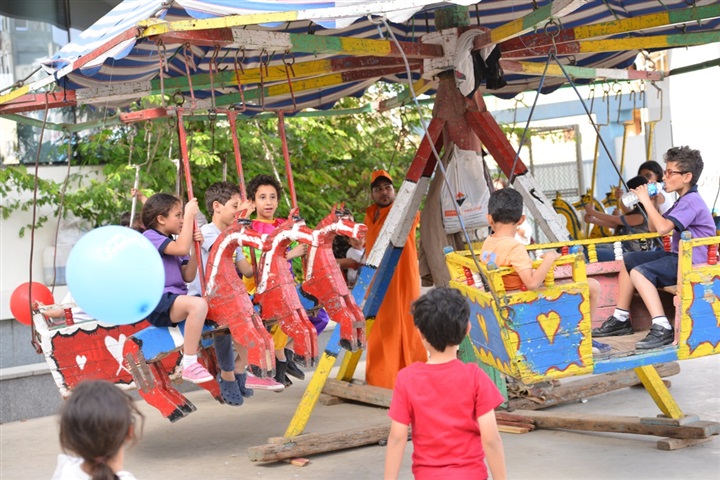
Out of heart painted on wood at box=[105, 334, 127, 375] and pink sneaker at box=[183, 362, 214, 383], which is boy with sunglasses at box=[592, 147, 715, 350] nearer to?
pink sneaker at box=[183, 362, 214, 383]

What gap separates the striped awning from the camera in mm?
5387

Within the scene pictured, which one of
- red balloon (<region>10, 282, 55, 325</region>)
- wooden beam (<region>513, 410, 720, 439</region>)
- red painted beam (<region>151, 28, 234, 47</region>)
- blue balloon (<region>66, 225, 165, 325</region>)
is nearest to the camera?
blue balloon (<region>66, 225, 165, 325</region>)

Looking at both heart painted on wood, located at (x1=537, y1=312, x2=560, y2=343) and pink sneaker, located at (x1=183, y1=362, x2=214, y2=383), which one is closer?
heart painted on wood, located at (x1=537, y1=312, x2=560, y2=343)

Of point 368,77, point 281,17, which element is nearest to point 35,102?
point 281,17

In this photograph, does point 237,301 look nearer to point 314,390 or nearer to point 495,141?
point 314,390

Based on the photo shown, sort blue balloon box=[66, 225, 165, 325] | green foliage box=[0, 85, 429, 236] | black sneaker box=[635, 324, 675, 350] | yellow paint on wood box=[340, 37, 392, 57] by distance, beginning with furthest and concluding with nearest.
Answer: green foliage box=[0, 85, 429, 236], yellow paint on wood box=[340, 37, 392, 57], black sneaker box=[635, 324, 675, 350], blue balloon box=[66, 225, 165, 325]

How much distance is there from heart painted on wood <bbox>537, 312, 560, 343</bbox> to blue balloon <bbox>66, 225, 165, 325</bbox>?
73.3 inches

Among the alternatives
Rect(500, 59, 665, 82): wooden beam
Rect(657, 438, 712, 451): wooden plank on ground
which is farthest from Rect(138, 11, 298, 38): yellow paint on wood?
Rect(657, 438, 712, 451): wooden plank on ground

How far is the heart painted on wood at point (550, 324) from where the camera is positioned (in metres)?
4.86

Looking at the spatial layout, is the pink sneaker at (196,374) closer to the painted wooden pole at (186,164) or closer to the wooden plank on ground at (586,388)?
the painted wooden pole at (186,164)

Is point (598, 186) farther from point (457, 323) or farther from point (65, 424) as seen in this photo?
point (65, 424)

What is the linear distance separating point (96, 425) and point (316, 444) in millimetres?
4041

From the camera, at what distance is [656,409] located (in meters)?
7.54

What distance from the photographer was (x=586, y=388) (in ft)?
26.1
